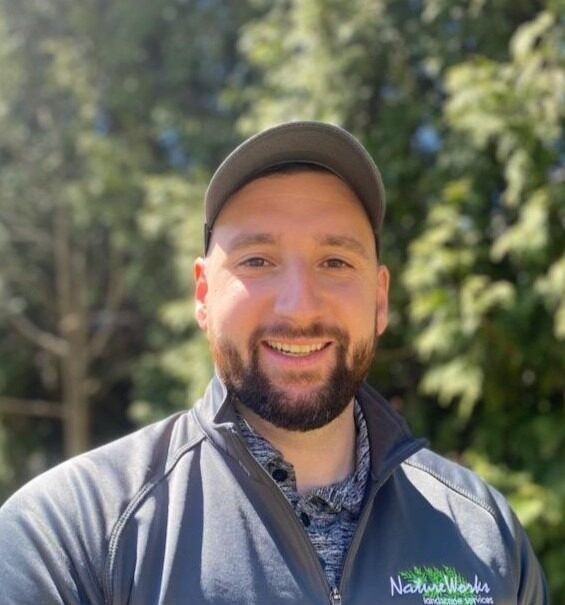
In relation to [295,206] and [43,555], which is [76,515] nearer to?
[43,555]

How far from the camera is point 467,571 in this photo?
1.66 m

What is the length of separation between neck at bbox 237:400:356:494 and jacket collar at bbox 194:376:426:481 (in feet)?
0.19

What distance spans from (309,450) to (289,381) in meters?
0.14

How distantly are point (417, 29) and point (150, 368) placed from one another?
12.3 ft

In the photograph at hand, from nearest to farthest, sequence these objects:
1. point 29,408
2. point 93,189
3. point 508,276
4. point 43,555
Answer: point 43,555 < point 508,276 < point 93,189 < point 29,408

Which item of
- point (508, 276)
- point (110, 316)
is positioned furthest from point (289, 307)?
point (110, 316)

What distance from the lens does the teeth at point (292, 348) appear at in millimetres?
1703

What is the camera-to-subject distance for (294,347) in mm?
1703

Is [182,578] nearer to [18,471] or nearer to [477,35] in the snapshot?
[477,35]

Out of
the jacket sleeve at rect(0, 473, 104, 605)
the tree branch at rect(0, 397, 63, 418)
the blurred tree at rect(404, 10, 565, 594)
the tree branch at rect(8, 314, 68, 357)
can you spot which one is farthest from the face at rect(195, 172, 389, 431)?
the tree branch at rect(0, 397, 63, 418)

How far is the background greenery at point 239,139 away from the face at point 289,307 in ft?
8.73

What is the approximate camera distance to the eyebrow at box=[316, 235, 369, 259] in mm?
1737

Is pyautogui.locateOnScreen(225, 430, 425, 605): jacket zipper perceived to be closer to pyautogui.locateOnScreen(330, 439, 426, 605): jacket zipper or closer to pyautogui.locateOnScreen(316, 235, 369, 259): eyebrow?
pyautogui.locateOnScreen(330, 439, 426, 605): jacket zipper

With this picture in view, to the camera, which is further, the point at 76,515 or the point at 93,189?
the point at 93,189
